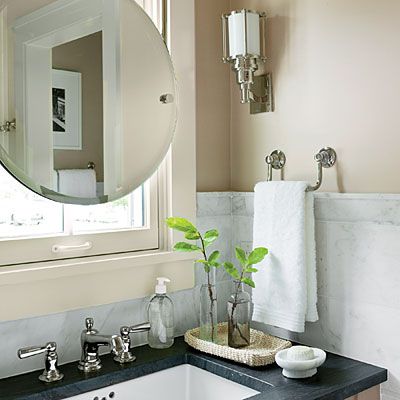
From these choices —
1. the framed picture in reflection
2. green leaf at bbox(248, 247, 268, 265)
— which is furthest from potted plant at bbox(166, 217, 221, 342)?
the framed picture in reflection

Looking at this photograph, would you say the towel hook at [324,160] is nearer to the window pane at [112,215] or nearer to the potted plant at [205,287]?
the potted plant at [205,287]

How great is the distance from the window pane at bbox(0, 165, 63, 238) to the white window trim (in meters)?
0.06

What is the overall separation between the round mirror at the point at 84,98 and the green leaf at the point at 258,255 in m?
0.40

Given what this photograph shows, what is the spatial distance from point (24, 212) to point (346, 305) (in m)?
0.93

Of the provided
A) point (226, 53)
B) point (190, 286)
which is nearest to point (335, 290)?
point (190, 286)

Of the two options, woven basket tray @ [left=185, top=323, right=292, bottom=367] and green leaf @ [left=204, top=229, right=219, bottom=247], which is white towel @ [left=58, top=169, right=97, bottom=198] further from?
woven basket tray @ [left=185, top=323, right=292, bottom=367]

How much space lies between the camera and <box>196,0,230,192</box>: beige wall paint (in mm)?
1956

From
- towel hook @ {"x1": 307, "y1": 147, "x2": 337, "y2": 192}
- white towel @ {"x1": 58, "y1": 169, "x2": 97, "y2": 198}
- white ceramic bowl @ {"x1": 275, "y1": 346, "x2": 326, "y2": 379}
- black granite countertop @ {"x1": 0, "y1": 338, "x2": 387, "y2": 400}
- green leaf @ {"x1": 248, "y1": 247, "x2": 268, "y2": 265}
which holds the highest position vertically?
towel hook @ {"x1": 307, "y1": 147, "x2": 337, "y2": 192}

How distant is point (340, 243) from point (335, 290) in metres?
0.14

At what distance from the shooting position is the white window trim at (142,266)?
1516 mm

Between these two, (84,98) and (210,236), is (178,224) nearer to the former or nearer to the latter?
(210,236)

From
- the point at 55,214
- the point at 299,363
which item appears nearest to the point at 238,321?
the point at 299,363

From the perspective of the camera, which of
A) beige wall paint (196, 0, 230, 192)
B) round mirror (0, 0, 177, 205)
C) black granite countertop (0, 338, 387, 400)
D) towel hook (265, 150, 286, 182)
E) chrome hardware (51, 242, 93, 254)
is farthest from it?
beige wall paint (196, 0, 230, 192)

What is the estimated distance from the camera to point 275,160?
1853mm
